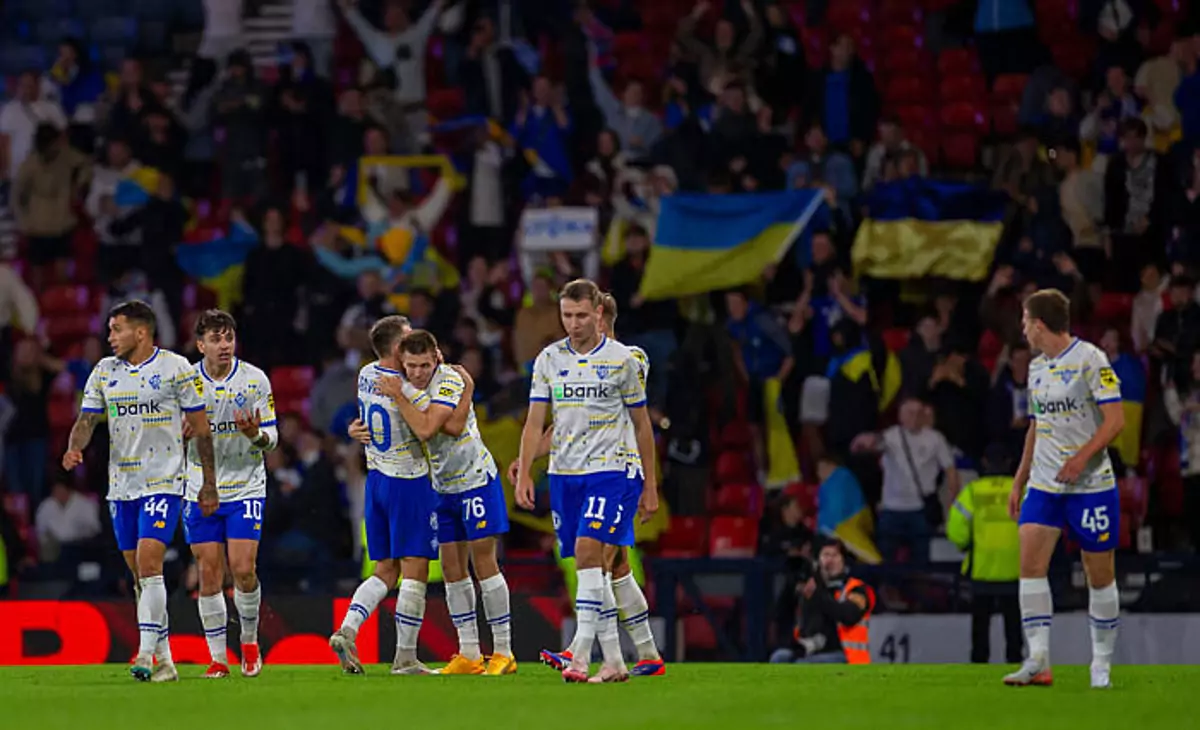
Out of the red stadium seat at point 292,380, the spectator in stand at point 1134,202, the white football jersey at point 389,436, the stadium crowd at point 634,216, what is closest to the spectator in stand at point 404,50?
the stadium crowd at point 634,216

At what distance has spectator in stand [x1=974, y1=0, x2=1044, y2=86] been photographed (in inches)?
941

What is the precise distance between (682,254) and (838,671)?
9111 mm

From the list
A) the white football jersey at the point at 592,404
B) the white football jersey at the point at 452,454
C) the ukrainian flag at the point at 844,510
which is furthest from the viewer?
the ukrainian flag at the point at 844,510

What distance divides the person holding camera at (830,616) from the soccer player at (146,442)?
6.47 metres

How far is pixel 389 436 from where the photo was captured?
13711 millimetres

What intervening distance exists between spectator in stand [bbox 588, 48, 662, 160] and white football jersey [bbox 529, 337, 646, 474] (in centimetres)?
1165

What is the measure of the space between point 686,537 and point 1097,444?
9939 mm

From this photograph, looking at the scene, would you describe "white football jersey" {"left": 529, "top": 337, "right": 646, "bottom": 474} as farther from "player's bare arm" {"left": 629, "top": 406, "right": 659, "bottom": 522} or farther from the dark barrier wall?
the dark barrier wall

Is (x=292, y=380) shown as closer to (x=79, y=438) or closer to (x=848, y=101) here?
(x=848, y=101)

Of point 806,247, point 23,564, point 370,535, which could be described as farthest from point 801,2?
point 370,535

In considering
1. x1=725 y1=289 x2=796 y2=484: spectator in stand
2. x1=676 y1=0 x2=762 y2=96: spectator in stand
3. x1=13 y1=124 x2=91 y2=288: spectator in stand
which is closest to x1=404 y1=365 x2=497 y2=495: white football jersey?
x1=725 y1=289 x2=796 y2=484: spectator in stand

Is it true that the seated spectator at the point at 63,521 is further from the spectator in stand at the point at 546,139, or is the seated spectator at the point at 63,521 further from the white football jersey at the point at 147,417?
the white football jersey at the point at 147,417

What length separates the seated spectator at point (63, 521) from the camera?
73.5 feet

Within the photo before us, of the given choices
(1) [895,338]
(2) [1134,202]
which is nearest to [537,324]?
(1) [895,338]
